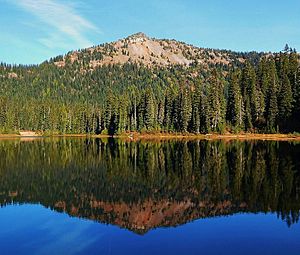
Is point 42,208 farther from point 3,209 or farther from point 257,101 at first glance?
point 257,101

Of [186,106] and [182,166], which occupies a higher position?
[186,106]

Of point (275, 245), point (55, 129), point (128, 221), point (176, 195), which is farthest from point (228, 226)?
point (55, 129)

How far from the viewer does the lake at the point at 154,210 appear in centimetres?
1833

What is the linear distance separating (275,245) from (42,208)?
16953mm

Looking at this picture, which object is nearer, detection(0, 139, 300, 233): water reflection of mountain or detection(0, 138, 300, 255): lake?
detection(0, 138, 300, 255): lake

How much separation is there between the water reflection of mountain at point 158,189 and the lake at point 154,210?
72 mm

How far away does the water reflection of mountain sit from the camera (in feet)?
80.9

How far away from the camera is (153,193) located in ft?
102

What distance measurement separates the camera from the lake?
18.3 metres

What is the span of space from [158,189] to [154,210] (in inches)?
283

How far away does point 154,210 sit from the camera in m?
25.5

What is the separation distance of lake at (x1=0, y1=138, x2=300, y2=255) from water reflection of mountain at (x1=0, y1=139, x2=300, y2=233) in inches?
2.8

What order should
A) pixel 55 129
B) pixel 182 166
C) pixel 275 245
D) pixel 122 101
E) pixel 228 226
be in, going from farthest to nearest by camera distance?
pixel 55 129, pixel 122 101, pixel 182 166, pixel 228 226, pixel 275 245

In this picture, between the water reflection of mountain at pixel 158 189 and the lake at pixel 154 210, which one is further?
the water reflection of mountain at pixel 158 189
